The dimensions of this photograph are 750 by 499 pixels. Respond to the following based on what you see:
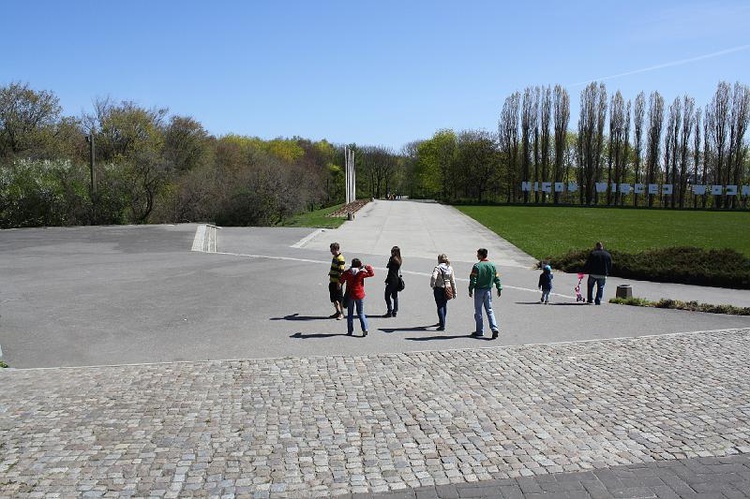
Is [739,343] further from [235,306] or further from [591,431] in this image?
[235,306]

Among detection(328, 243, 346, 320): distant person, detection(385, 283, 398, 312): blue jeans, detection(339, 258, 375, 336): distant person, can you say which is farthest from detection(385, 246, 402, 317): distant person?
detection(339, 258, 375, 336): distant person

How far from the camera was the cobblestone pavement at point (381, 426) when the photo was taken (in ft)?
17.7

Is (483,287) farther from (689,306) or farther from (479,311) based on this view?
(689,306)

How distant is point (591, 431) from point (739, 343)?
5750 millimetres

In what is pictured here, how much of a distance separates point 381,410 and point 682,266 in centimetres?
1501

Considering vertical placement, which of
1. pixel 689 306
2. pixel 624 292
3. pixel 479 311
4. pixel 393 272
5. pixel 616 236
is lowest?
pixel 689 306

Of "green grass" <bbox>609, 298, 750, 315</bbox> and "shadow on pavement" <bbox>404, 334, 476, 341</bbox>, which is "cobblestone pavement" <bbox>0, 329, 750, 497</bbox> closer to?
"shadow on pavement" <bbox>404, 334, 476, 341</bbox>

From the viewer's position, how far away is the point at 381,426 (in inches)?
262

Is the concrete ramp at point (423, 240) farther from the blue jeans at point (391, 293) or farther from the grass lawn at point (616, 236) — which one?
the blue jeans at point (391, 293)

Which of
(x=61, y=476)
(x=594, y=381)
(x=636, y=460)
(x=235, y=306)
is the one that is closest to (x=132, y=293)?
(x=235, y=306)

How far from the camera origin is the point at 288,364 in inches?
355

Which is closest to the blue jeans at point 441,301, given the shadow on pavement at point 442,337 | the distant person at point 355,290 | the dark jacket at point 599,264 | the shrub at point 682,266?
the shadow on pavement at point 442,337

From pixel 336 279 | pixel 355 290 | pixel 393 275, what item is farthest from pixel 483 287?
pixel 336 279

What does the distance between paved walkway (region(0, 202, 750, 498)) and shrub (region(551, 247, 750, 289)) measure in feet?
18.4
